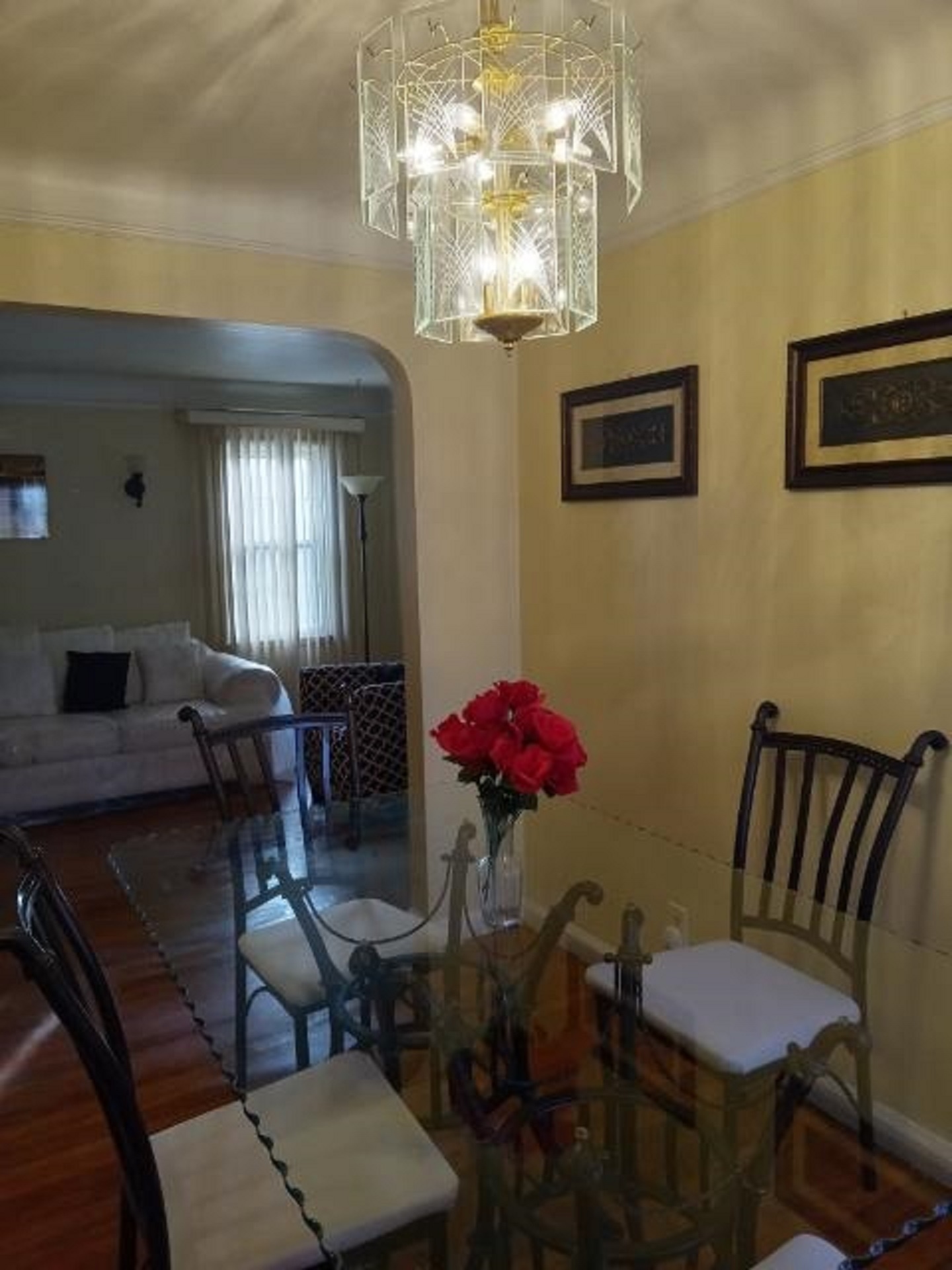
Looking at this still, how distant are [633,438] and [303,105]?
1.21 m

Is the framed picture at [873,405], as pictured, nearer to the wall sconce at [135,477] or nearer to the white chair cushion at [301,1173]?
the white chair cushion at [301,1173]

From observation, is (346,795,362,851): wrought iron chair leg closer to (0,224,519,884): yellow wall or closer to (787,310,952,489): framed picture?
(0,224,519,884): yellow wall

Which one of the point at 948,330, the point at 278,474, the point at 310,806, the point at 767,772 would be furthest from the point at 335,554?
the point at 948,330

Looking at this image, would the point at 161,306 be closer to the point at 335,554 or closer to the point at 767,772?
the point at 767,772

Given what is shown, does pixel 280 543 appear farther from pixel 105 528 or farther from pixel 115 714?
pixel 115 714

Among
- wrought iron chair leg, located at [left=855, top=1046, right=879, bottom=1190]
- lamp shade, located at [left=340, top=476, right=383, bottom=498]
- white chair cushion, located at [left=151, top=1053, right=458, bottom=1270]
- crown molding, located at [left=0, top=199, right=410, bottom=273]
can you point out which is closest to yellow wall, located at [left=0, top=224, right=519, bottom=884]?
crown molding, located at [left=0, top=199, right=410, bottom=273]

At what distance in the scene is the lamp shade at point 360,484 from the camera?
21.5 ft

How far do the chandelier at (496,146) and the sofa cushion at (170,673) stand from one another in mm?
4572

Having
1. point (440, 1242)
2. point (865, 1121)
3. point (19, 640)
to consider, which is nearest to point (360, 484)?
point (19, 640)

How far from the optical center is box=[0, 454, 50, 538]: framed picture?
604 centimetres

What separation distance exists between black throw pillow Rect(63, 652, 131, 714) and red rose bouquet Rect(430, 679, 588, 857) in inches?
169

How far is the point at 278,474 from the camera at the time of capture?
6832 mm

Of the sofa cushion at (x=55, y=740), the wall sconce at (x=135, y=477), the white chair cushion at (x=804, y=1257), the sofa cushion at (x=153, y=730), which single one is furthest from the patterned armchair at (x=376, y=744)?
the white chair cushion at (x=804, y=1257)

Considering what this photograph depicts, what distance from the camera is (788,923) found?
210cm
